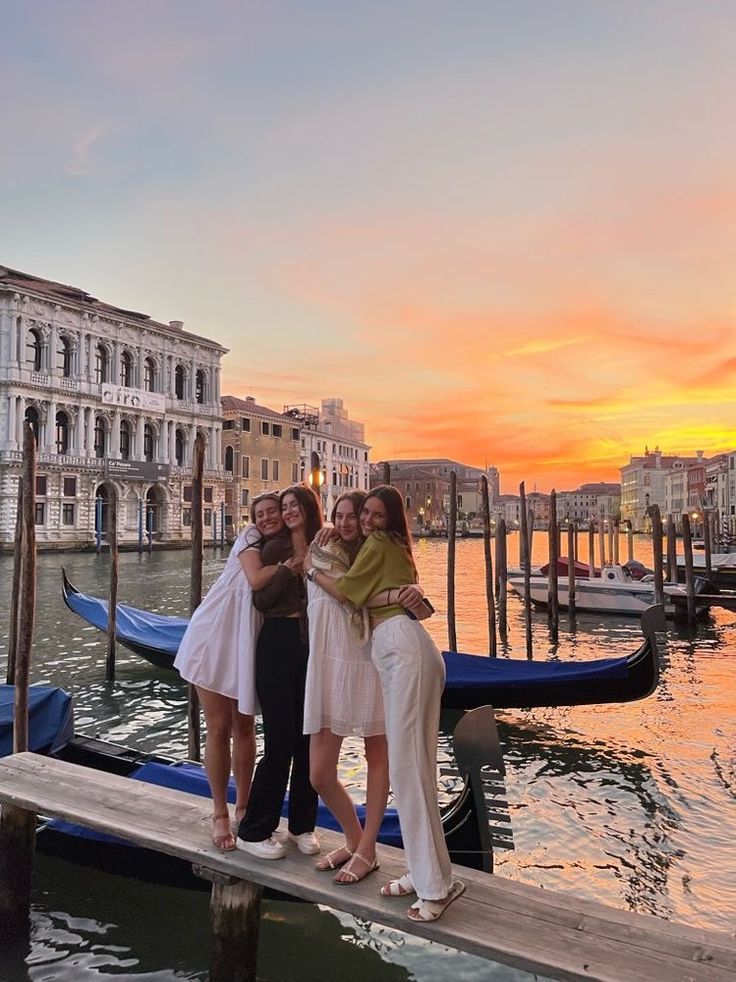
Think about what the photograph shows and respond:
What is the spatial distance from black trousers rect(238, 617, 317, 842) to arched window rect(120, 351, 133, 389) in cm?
3075

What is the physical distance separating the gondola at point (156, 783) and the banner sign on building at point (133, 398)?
27336 millimetres

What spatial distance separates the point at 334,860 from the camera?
228 centimetres

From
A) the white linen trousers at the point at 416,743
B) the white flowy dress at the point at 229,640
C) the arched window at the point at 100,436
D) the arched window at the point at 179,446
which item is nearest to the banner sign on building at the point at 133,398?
the arched window at the point at 100,436

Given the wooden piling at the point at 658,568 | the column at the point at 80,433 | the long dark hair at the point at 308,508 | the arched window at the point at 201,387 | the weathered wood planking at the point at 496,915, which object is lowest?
the weathered wood planking at the point at 496,915

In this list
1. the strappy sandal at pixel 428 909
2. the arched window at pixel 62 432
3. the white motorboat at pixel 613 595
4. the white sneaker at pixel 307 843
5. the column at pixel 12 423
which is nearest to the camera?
the strappy sandal at pixel 428 909

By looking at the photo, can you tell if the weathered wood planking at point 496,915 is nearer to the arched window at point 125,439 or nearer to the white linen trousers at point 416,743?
the white linen trousers at point 416,743

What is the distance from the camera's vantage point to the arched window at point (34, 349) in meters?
27.7

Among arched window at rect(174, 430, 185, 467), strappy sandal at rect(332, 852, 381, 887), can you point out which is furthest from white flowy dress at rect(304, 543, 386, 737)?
arched window at rect(174, 430, 185, 467)

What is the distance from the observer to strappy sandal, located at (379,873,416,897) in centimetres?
212

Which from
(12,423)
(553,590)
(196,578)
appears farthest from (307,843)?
(12,423)

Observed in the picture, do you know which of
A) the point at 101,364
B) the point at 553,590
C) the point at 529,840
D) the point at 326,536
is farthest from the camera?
the point at 101,364

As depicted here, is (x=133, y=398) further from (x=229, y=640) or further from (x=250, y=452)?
(x=229, y=640)

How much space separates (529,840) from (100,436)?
2945cm

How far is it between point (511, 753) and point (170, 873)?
3016 millimetres
